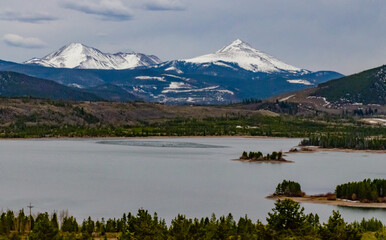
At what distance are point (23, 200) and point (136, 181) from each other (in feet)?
86.7

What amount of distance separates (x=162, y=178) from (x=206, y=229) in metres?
55.4

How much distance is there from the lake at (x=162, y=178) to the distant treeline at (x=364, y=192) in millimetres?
6040

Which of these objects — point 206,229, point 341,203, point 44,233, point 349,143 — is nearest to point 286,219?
point 206,229

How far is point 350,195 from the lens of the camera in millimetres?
90625

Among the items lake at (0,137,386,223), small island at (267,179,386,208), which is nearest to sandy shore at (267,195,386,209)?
small island at (267,179,386,208)

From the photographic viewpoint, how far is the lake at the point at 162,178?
83.9 m

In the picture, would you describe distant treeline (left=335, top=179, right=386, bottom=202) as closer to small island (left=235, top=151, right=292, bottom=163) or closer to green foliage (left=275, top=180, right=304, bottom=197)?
green foliage (left=275, top=180, right=304, bottom=197)

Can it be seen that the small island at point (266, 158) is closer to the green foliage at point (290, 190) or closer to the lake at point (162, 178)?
the lake at point (162, 178)

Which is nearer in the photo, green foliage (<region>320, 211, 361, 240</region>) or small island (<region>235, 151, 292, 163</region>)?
green foliage (<region>320, 211, 361, 240</region>)

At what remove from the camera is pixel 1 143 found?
196000mm

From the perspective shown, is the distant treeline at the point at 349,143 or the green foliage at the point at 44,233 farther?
the distant treeline at the point at 349,143

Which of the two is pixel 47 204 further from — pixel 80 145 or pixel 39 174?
pixel 80 145

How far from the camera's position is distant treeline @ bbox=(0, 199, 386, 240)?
171 ft

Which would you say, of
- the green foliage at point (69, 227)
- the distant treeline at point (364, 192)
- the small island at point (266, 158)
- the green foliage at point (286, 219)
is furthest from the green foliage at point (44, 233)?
the small island at point (266, 158)
